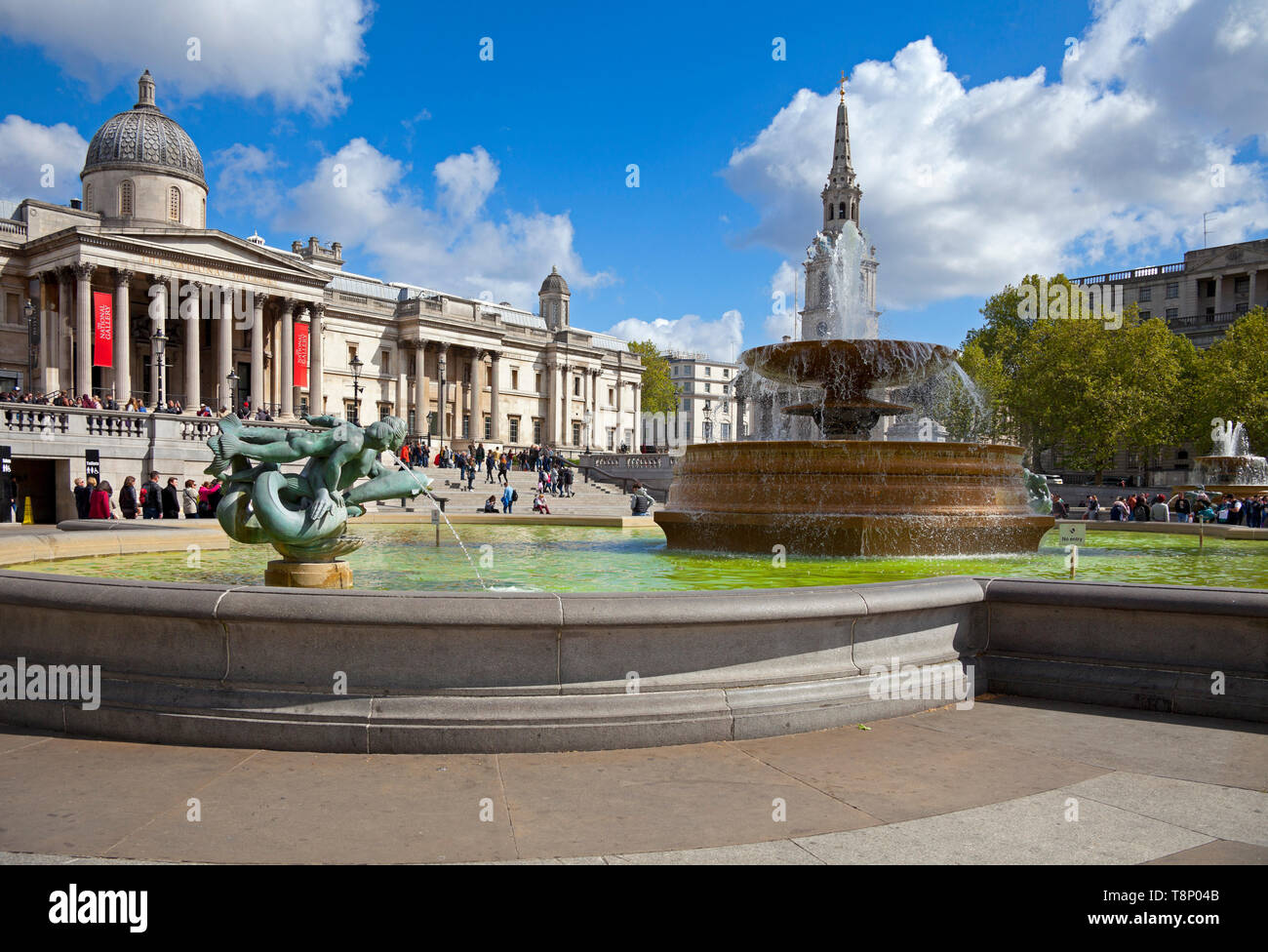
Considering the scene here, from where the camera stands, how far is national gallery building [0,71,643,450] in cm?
4962

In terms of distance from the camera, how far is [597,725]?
464 centimetres

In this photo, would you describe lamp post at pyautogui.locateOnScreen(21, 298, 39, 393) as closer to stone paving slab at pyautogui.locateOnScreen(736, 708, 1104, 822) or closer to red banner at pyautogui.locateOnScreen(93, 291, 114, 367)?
red banner at pyautogui.locateOnScreen(93, 291, 114, 367)

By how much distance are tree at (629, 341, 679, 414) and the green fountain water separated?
3787 inches

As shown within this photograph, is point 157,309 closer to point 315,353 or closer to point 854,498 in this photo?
point 315,353

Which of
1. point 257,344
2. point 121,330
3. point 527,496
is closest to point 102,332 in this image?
point 121,330

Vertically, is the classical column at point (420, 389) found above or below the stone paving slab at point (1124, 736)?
above

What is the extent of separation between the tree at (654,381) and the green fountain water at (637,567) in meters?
96.2

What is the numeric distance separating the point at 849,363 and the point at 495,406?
73.1 m

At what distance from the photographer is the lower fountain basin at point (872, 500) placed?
10.7 metres

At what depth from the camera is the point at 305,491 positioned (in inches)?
270

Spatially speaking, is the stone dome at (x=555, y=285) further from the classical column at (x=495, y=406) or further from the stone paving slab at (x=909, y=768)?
the stone paving slab at (x=909, y=768)

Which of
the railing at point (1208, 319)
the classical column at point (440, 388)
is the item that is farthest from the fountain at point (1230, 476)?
the classical column at point (440, 388)

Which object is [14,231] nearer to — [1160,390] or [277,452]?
[277,452]
